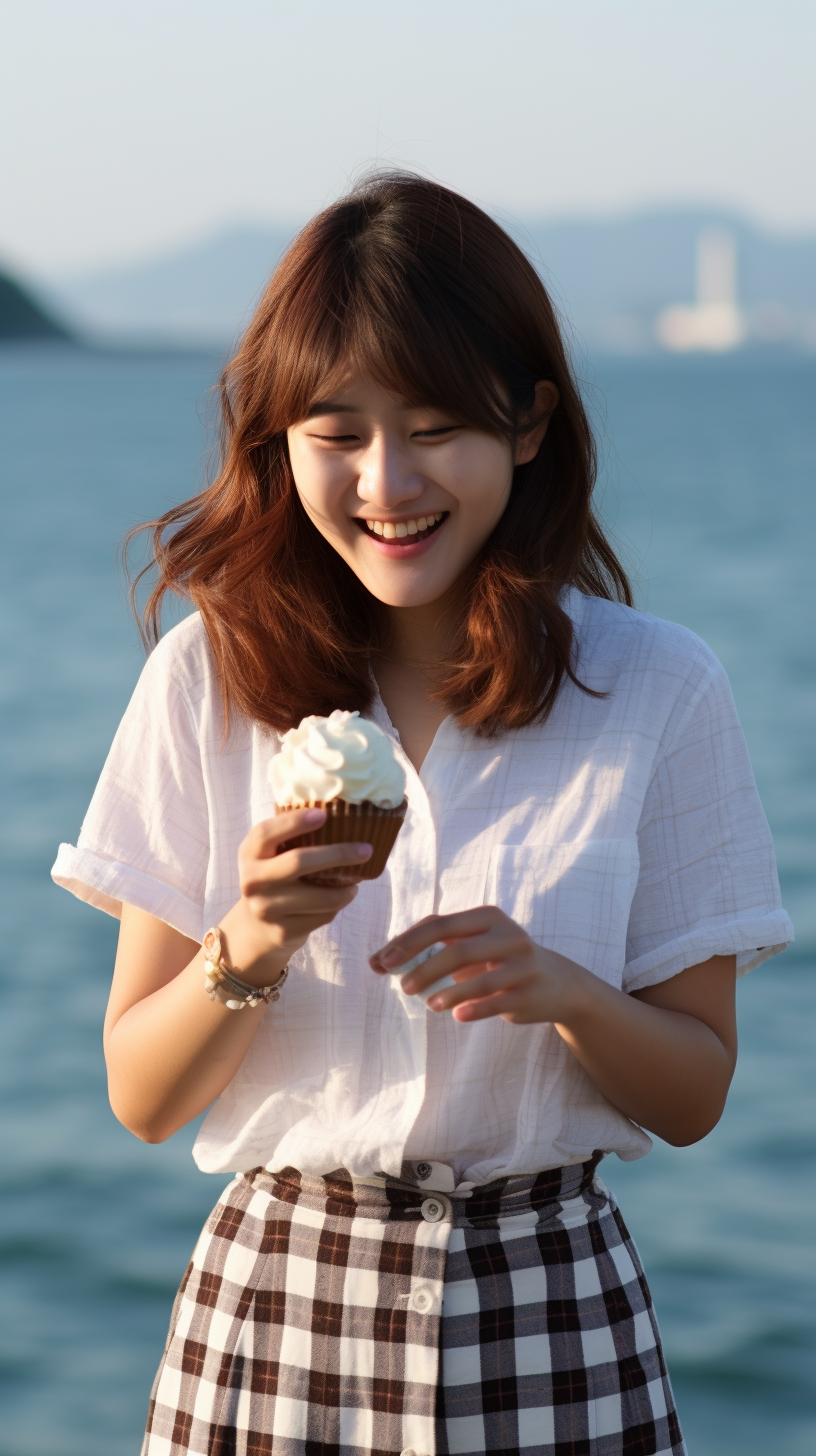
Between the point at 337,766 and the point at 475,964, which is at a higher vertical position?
the point at 337,766

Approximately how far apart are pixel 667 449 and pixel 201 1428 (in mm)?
50355

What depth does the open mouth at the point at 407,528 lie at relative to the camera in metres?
1.95

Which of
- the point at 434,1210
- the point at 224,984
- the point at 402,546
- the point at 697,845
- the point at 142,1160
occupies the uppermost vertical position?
the point at 402,546

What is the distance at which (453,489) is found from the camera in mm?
1932

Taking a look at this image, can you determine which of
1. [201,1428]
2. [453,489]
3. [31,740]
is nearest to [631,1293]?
[201,1428]

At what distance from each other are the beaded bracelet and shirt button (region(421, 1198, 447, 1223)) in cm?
31

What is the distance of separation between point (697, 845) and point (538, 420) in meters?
0.58

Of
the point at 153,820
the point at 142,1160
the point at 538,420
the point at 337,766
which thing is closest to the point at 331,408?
the point at 538,420

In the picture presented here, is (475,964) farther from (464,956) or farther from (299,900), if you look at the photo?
(299,900)

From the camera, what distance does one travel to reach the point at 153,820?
2039mm

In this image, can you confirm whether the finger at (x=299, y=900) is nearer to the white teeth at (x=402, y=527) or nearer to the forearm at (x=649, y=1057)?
the forearm at (x=649, y=1057)

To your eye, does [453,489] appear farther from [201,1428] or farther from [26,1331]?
[26,1331]

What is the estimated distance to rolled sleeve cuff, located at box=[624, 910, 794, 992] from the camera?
6.40 ft

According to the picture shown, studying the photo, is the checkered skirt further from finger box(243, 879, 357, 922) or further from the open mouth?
the open mouth
